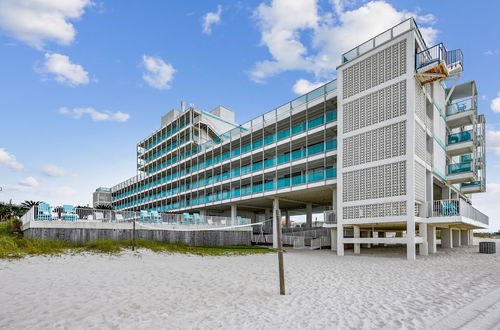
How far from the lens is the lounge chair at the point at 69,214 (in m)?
18.8

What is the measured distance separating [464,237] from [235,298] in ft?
122

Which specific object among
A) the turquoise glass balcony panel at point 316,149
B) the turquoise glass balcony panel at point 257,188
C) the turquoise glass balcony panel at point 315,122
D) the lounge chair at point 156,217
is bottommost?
the lounge chair at point 156,217

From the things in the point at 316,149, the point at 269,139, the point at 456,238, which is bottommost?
the point at 456,238

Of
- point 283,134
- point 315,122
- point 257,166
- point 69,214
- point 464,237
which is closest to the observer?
point 69,214

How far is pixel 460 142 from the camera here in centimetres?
2633

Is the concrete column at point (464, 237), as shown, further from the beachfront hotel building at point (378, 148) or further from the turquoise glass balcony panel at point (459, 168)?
the turquoise glass balcony panel at point (459, 168)

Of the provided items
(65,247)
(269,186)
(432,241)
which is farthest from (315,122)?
(65,247)

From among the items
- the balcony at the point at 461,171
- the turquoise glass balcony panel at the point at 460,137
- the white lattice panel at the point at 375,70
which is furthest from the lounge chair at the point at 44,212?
the turquoise glass balcony panel at the point at 460,137

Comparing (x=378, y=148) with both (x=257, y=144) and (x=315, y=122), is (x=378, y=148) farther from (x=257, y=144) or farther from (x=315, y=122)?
(x=257, y=144)

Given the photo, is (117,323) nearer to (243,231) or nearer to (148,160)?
(243,231)

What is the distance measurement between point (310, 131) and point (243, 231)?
10.5 meters

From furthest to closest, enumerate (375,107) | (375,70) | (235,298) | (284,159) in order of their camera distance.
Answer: (284,159) < (375,70) < (375,107) < (235,298)

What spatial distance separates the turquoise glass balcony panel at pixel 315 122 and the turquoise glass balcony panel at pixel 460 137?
36.1 ft

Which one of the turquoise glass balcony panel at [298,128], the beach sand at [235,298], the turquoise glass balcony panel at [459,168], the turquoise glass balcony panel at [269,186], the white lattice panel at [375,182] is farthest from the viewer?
the turquoise glass balcony panel at [269,186]
